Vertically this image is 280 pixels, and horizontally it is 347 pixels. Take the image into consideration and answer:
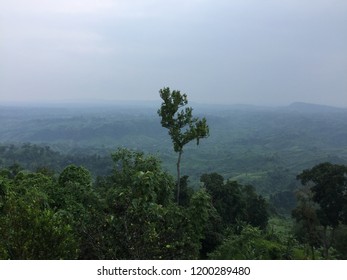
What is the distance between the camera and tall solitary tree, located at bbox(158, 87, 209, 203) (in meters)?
19.3

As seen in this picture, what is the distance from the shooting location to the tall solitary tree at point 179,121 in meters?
19.3

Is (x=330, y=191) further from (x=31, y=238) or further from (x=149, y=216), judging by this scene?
(x=31, y=238)

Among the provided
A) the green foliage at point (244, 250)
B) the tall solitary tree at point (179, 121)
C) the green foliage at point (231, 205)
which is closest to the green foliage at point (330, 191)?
the green foliage at point (231, 205)

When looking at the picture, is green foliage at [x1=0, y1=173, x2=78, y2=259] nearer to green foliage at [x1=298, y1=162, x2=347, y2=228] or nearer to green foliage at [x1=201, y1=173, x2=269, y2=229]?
green foliage at [x1=298, y1=162, x2=347, y2=228]

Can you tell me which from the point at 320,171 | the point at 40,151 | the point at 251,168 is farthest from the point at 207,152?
the point at 320,171

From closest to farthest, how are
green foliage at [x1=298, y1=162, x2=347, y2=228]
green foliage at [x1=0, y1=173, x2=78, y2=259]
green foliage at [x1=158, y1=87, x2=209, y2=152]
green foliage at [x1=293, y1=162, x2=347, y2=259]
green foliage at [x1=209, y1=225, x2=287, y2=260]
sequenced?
1. green foliage at [x1=0, y1=173, x2=78, y2=259]
2. green foliage at [x1=209, y1=225, x2=287, y2=260]
3. green foliage at [x1=158, y1=87, x2=209, y2=152]
4. green foliage at [x1=293, y1=162, x2=347, y2=259]
5. green foliage at [x1=298, y1=162, x2=347, y2=228]

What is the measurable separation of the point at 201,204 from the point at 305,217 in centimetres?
748

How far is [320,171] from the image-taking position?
23.3 metres

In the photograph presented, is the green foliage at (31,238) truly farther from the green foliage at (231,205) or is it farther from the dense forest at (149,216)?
the green foliage at (231,205)

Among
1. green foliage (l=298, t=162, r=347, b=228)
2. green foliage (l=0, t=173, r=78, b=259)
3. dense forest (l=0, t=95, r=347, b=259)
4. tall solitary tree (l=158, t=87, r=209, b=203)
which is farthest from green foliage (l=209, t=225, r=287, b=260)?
green foliage (l=298, t=162, r=347, b=228)

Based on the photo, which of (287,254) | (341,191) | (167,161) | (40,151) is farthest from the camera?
(167,161)

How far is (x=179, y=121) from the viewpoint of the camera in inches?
785

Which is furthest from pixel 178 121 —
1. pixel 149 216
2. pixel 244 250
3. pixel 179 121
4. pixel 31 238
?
pixel 31 238
